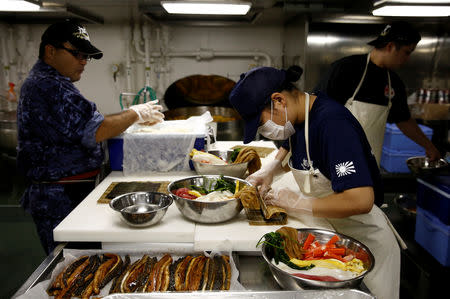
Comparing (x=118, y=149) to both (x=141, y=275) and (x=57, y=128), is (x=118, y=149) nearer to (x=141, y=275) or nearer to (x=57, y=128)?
(x=57, y=128)

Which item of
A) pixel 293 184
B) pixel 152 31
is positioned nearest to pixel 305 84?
pixel 152 31

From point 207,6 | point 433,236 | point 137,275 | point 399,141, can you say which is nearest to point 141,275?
point 137,275

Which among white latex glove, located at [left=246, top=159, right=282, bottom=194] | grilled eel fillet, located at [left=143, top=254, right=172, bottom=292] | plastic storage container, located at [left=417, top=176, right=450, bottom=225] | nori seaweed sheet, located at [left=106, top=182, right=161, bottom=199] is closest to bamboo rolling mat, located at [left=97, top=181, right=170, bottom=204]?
nori seaweed sheet, located at [left=106, top=182, right=161, bottom=199]

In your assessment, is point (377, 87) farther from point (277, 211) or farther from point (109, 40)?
point (109, 40)

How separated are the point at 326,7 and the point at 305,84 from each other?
1.10m

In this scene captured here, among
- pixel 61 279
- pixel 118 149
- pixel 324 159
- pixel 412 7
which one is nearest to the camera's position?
pixel 61 279

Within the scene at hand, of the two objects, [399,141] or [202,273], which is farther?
[399,141]

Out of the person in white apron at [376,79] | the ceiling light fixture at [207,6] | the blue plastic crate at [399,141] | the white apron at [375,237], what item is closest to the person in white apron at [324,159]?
the white apron at [375,237]

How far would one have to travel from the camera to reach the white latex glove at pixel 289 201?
1681 mm

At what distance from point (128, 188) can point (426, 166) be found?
3.17 m

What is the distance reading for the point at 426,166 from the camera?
3822 mm

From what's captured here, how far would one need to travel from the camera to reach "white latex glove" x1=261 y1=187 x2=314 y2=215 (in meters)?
1.68

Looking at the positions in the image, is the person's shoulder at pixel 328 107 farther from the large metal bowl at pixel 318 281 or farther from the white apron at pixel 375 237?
the large metal bowl at pixel 318 281

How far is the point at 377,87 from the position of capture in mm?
3275
